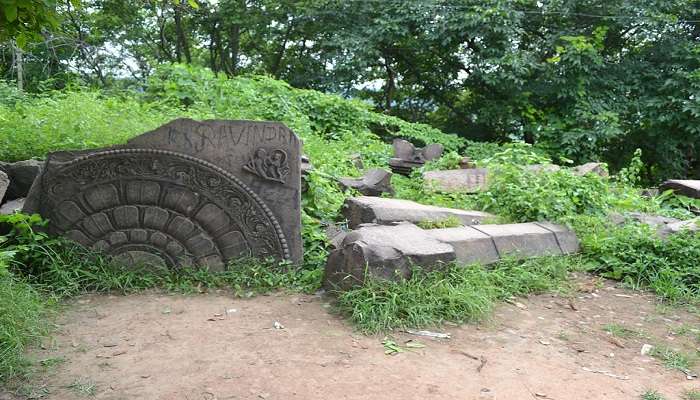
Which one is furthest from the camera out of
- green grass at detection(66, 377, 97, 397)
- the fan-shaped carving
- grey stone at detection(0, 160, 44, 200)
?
grey stone at detection(0, 160, 44, 200)

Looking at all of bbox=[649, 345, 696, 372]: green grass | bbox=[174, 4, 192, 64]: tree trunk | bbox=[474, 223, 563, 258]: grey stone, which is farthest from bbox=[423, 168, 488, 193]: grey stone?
bbox=[174, 4, 192, 64]: tree trunk

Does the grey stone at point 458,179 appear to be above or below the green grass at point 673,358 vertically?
above

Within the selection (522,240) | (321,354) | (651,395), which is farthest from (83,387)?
(522,240)

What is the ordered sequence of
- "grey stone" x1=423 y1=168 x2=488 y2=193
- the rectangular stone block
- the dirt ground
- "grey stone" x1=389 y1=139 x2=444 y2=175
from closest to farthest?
the dirt ground → the rectangular stone block → "grey stone" x1=423 y1=168 x2=488 y2=193 → "grey stone" x1=389 y1=139 x2=444 y2=175

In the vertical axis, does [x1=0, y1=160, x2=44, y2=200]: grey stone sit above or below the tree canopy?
below

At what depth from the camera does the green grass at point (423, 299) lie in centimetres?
356

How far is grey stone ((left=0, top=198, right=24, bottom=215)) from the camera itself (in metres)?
4.43

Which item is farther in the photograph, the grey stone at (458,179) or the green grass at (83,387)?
the grey stone at (458,179)

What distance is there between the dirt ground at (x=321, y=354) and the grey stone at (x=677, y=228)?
121 cm

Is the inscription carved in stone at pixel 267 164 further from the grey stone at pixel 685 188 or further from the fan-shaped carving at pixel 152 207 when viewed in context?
the grey stone at pixel 685 188

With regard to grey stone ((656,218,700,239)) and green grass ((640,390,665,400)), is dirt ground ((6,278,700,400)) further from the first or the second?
grey stone ((656,218,700,239))

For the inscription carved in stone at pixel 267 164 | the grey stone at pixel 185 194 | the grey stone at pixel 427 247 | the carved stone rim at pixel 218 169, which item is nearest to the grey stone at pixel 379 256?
the grey stone at pixel 427 247

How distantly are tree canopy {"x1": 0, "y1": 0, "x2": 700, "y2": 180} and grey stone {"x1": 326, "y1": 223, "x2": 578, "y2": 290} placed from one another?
780 cm

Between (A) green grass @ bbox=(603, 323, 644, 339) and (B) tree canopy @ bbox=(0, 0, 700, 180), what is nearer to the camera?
(A) green grass @ bbox=(603, 323, 644, 339)
